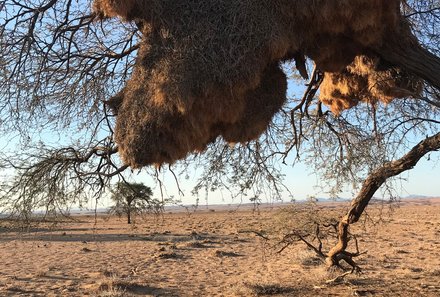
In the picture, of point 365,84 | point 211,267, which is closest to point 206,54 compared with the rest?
point 365,84

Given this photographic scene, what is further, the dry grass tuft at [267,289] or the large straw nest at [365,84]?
the dry grass tuft at [267,289]

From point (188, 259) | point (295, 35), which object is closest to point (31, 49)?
point (295, 35)

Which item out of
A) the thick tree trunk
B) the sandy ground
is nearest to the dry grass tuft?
the sandy ground

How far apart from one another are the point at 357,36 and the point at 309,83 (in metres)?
3.66

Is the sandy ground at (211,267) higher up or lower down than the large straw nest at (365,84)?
lower down

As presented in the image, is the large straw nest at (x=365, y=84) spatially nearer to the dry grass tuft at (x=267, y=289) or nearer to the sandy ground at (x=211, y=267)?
the sandy ground at (x=211, y=267)

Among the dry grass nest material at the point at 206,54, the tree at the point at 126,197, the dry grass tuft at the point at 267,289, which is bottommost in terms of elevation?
the dry grass tuft at the point at 267,289

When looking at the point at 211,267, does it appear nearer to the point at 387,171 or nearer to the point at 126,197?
the point at 126,197

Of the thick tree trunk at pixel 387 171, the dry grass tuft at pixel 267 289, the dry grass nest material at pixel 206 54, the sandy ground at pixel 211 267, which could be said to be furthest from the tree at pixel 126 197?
the dry grass tuft at pixel 267 289

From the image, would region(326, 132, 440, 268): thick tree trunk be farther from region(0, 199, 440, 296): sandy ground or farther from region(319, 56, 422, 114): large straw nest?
region(0, 199, 440, 296): sandy ground

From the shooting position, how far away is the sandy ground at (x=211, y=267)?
498 inches

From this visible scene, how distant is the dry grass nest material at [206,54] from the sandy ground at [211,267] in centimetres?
256

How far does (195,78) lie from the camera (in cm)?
604

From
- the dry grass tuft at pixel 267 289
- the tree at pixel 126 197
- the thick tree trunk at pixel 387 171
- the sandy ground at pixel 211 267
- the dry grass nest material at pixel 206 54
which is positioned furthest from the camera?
the sandy ground at pixel 211 267
